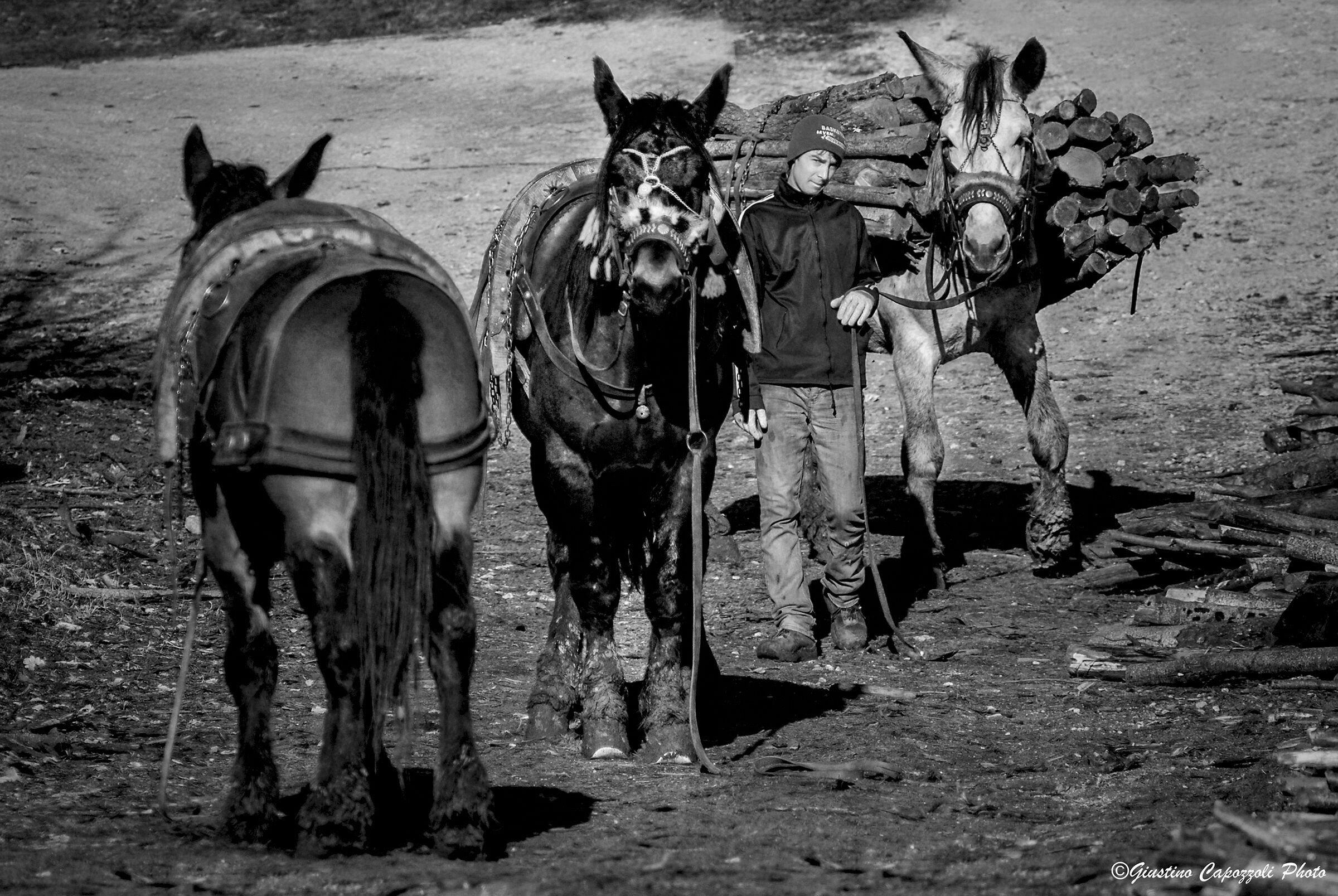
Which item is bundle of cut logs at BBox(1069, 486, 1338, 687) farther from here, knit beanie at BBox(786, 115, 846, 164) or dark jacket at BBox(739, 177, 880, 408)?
knit beanie at BBox(786, 115, 846, 164)

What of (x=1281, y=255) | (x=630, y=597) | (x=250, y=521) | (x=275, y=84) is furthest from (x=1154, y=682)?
(x=275, y=84)

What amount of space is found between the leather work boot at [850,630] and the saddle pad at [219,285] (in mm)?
3456

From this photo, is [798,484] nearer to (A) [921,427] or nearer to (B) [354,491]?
(A) [921,427]

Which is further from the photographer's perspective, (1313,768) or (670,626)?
(670,626)

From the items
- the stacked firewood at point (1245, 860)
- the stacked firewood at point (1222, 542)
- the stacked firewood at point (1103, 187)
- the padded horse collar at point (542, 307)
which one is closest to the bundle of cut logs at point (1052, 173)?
the stacked firewood at point (1103, 187)

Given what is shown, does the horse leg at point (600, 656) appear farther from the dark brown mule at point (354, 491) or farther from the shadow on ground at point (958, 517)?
the shadow on ground at point (958, 517)

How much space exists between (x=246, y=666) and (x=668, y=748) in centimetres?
169

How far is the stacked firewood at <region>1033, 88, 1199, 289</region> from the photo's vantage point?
8.65 metres

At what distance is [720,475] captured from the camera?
10.8 metres

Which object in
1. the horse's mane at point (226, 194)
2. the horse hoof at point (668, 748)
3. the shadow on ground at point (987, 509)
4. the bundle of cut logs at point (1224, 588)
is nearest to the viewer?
the horse's mane at point (226, 194)

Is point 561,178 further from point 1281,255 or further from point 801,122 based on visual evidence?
point 1281,255

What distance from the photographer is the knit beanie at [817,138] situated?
23.0 feet

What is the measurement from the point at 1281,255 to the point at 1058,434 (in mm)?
6871

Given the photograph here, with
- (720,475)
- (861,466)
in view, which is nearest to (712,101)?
(861,466)
